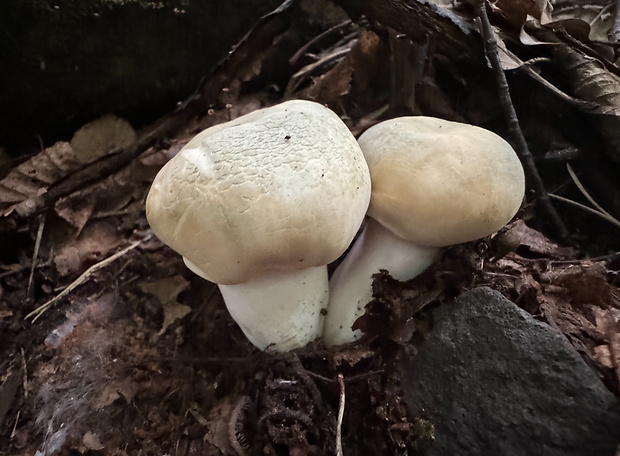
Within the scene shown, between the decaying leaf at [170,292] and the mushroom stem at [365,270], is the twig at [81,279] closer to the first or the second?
the decaying leaf at [170,292]

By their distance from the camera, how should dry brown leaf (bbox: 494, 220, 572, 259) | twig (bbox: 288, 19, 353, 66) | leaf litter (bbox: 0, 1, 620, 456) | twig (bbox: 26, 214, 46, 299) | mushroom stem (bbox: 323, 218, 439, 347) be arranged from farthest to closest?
twig (bbox: 288, 19, 353, 66) → twig (bbox: 26, 214, 46, 299) → dry brown leaf (bbox: 494, 220, 572, 259) → mushroom stem (bbox: 323, 218, 439, 347) → leaf litter (bbox: 0, 1, 620, 456)

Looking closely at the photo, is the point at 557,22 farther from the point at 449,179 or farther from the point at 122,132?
the point at 122,132

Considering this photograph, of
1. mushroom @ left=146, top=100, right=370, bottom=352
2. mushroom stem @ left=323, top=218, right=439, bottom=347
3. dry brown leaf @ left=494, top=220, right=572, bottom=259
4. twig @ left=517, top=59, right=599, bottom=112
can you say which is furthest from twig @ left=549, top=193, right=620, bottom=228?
mushroom @ left=146, top=100, right=370, bottom=352

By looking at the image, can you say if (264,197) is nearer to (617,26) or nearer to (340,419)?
(340,419)

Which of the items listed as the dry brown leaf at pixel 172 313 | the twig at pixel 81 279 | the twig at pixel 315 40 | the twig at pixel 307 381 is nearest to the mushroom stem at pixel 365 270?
the twig at pixel 307 381

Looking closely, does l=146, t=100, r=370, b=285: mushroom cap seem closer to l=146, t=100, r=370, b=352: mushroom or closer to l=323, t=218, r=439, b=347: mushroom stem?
l=146, t=100, r=370, b=352: mushroom
